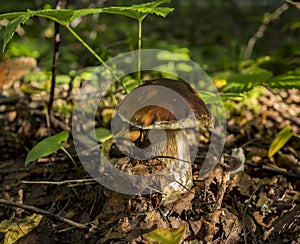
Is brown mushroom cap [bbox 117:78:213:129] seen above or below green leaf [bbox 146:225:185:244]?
above

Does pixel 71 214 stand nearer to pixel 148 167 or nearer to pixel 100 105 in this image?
pixel 148 167

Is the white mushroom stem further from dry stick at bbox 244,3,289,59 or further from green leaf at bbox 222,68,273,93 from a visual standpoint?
dry stick at bbox 244,3,289,59

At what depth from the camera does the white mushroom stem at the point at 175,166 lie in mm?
1922

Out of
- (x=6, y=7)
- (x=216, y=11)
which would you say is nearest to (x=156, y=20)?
(x=216, y=11)

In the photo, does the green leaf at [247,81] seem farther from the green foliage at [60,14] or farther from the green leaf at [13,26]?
the green leaf at [13,26]

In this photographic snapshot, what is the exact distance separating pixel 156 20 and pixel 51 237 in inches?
253

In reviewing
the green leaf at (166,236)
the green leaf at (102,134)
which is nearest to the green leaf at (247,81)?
the green leaf at (102,134)

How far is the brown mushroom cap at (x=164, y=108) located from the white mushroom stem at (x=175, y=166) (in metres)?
0.20

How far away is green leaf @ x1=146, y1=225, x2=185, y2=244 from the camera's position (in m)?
1.54

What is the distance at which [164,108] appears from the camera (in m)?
1.79

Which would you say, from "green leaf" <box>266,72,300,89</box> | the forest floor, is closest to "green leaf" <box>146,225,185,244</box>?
the forest floor

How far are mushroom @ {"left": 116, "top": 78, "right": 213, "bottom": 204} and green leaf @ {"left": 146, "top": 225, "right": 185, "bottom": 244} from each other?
0.34 meters

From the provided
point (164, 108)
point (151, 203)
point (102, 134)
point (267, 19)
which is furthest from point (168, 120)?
point (267, 19)

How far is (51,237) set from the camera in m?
1.90
